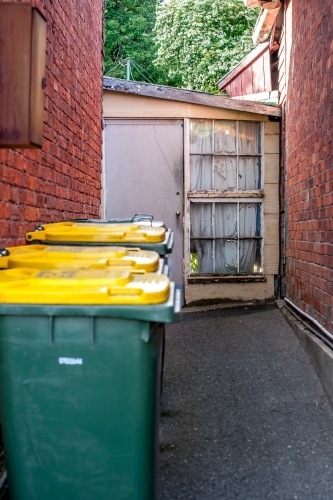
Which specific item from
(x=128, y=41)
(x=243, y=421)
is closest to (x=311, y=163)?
(x=243, y=421)

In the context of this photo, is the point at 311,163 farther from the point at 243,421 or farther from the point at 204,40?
the point at 204,40

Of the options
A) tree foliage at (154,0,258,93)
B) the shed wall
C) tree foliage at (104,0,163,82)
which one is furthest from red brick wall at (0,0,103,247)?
tree foliage at (104,0,163,82)

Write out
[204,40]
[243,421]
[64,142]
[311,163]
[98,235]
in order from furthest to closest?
[204,40] → [311,163] → [64,142] → [243,421] → [98,235]

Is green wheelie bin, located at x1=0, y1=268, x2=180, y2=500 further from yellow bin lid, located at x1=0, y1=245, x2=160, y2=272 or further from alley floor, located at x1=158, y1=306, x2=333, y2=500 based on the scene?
alley floor, located at x1=158, y1=306, x2=333, y2=500

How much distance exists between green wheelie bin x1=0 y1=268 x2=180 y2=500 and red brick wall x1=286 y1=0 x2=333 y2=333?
2.74 m

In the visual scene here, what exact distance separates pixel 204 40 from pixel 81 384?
2129 cm

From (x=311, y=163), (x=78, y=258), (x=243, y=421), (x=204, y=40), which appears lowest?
(x=243, y=421)

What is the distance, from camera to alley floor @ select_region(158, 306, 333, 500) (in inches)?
126

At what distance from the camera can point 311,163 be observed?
18.5 feet

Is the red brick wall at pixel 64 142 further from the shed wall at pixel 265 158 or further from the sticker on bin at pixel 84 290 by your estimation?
the shed wall at pixel 265 158

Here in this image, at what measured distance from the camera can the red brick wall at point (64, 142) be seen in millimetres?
3654

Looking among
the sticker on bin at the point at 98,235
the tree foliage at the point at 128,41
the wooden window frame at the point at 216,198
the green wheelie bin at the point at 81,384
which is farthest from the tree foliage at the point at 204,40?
the green wheelie bin at the point at 81,384

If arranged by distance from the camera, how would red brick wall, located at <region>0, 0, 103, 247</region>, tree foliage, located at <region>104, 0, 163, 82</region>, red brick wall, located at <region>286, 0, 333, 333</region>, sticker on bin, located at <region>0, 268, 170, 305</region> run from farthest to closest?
1. tree foliage, located at <region>104, 0, 163, 82</region>
2. red brick wall, located at <region>286, 0, 333, 333</region>
3. red brick wall, located at <region>0, 0, 103, 247</region>
4. sticker on bin, located at <region>0, 268, 170, 305</region>

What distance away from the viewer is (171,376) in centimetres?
500
